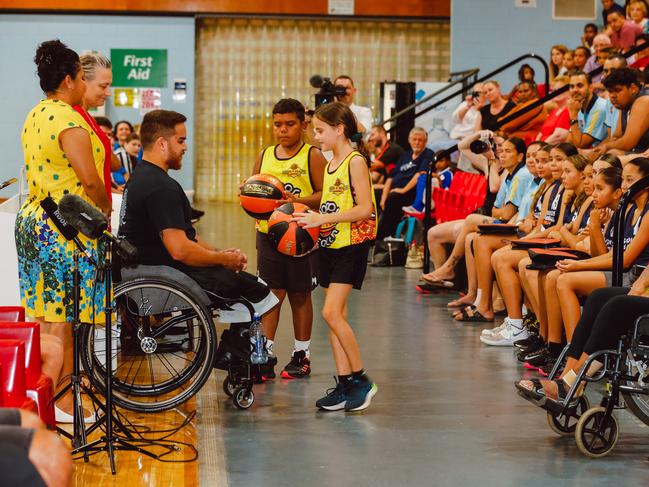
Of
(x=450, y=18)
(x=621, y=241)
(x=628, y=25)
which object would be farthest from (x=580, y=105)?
(x=450, y=18)

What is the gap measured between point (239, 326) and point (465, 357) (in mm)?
1637

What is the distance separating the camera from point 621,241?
183 inches

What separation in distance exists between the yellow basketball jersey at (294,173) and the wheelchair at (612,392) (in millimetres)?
1754

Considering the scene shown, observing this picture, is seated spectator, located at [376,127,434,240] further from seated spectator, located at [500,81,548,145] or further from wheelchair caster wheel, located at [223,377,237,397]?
wheelchair caster wheel, located at [223,377,237,397]

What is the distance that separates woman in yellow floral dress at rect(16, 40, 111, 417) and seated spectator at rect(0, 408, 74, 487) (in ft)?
7.13

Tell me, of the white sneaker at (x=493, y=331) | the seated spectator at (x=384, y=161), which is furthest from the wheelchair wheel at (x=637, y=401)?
the seated spectator at (x=384, y=161)

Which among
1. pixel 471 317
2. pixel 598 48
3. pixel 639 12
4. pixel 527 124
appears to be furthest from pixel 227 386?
pixel 639 12

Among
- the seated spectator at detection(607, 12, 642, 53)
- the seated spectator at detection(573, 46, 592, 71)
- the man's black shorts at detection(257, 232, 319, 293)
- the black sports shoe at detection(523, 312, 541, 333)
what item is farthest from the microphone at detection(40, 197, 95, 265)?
the seated spectator at detection(573, 46, 592, 71)

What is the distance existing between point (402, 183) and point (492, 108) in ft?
4.56

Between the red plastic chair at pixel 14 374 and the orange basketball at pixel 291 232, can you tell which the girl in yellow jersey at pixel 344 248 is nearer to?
the orange basketball at pixel 291 232

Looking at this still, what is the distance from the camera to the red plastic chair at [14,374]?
3.04 m

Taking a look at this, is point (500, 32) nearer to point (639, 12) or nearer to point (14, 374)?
point (639, 12)

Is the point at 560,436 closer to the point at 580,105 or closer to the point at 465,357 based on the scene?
the point at 465,357

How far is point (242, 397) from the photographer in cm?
442
